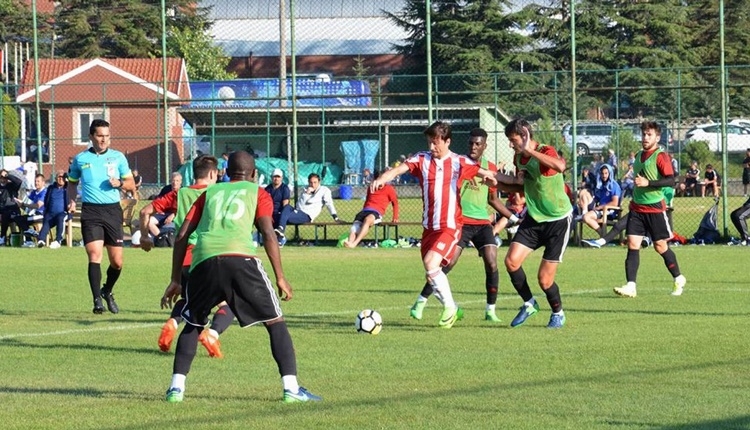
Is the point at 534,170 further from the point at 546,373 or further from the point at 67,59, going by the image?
the point at 67,59

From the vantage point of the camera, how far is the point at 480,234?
44.1 ft

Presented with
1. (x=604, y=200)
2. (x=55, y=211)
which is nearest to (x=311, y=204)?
(x=55, y=211)

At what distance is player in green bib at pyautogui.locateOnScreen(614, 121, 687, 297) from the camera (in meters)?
15.2

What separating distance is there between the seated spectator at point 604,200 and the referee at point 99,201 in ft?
41.5

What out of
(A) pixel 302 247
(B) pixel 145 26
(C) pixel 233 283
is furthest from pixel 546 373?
(B) pixel 145 26

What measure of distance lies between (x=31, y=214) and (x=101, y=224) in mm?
14888

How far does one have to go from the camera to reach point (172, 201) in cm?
1065

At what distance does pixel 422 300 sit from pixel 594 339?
7.83 ft

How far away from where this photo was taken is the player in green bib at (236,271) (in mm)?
7879

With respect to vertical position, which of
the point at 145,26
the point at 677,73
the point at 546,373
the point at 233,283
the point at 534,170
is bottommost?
the point at 546,373

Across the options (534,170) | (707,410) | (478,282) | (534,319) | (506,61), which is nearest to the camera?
(707,410)

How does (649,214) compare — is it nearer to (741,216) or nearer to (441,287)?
(441,287)

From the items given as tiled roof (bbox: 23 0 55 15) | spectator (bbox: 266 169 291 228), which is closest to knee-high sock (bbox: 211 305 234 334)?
spectator (bbox: 266 169 291 228)

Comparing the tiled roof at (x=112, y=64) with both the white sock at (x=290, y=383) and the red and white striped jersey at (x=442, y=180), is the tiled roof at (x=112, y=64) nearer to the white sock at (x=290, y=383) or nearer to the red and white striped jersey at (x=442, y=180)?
the red and white striped jersey at (x=442, y=180)
